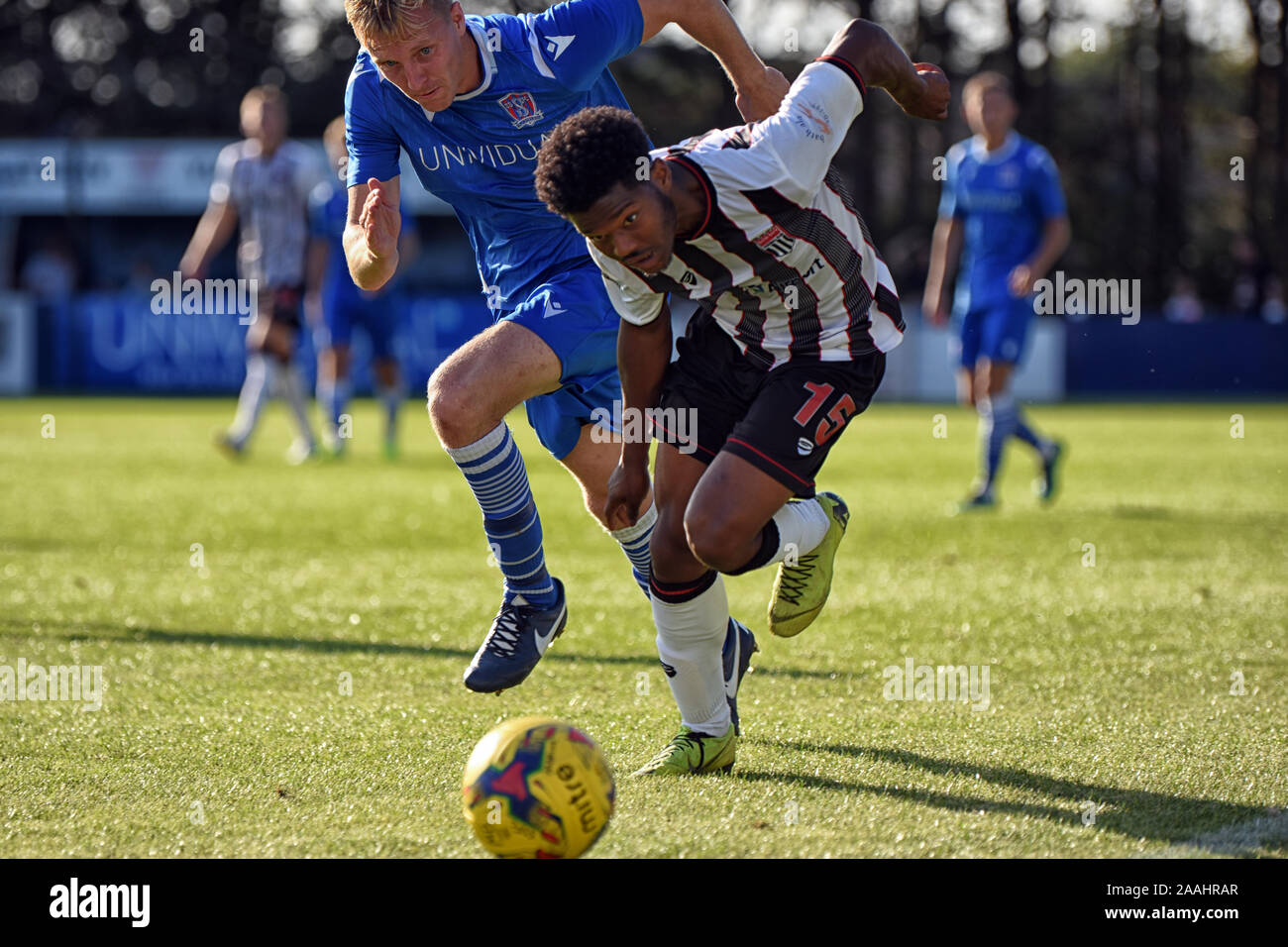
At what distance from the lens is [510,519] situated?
15.7 ft

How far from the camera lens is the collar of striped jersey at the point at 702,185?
371 centimetres

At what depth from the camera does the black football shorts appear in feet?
13.2

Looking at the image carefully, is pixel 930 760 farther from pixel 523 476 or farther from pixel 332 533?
pixel 332 533

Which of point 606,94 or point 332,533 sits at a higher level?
point 606,94

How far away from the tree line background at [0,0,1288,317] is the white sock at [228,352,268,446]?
983 inches

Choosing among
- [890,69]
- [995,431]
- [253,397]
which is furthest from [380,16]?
[253,397]

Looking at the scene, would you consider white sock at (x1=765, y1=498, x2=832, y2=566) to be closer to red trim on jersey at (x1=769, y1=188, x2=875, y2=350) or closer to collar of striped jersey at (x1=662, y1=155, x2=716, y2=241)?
red trim on jersey at (x1=769, y1=188, x2=875, y2=350)

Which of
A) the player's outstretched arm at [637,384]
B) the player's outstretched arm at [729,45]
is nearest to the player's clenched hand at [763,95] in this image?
the player's outstretched arm at [729,45]

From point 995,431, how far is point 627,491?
6508mm

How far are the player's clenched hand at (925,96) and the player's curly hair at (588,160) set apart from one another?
38.7 inches

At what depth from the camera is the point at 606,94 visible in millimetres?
5051

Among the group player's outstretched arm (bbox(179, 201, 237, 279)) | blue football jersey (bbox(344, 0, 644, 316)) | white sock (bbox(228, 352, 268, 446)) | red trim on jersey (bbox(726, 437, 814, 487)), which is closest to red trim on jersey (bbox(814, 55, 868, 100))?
blue football jersey (bbox(344, 0, 644, 316))
